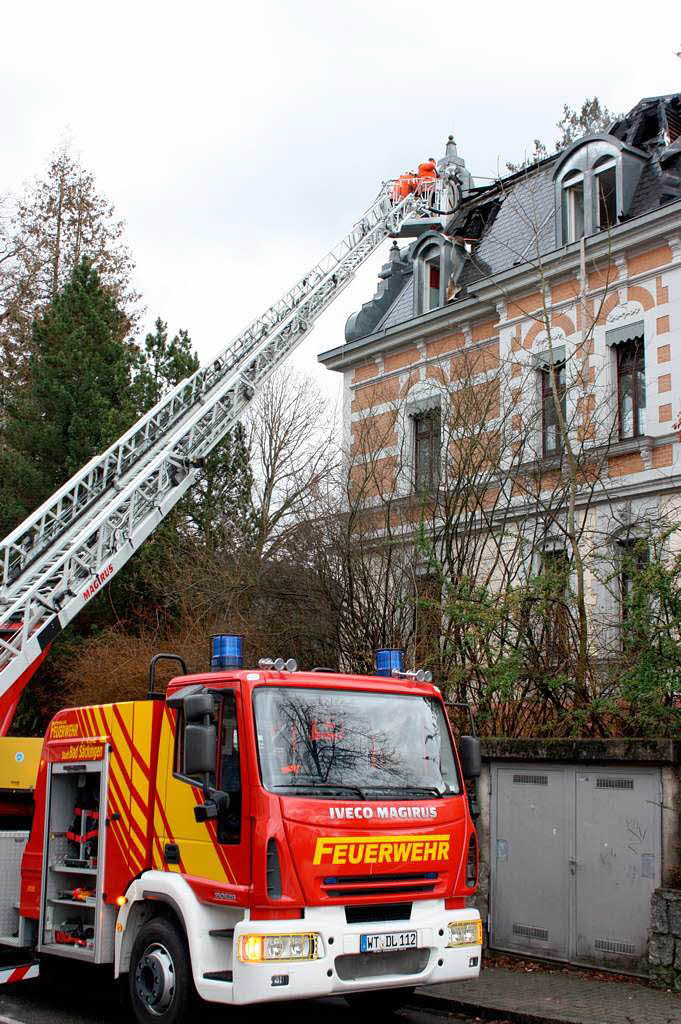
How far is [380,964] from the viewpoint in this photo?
7.77 m

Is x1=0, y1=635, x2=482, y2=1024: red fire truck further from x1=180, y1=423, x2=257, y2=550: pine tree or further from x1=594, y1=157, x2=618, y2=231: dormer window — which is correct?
x1=180, y1=423, x2=257, y2=550: pine tree

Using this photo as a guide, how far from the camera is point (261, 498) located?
1105 inches

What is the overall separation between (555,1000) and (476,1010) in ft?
2.22

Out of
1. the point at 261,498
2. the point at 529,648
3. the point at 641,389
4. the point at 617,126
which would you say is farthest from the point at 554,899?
the point at 261,498

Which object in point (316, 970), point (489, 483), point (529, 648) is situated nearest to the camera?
point (316, 970)

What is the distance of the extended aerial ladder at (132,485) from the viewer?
15.6m

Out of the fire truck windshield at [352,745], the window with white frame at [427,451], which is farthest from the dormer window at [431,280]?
the fire truck windshield at [352,745]

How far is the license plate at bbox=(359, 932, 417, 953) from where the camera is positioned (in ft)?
25.1

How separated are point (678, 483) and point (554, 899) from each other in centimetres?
768

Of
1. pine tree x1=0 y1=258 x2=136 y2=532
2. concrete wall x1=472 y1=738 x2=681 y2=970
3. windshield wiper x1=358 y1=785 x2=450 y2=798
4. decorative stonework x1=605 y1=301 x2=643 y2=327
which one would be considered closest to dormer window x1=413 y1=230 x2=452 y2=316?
decorative stonework x1=605 y1=301 x2=643 y2=327

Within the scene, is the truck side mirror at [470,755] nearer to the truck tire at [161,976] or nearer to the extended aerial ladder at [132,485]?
the truck tire at [161,976]

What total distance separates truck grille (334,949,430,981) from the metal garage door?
3167 mm

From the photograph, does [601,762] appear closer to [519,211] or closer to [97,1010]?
[97,1010]

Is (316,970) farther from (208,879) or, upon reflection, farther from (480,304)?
(480,304)
